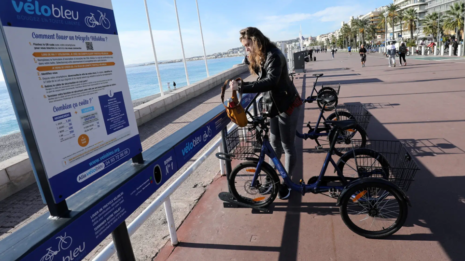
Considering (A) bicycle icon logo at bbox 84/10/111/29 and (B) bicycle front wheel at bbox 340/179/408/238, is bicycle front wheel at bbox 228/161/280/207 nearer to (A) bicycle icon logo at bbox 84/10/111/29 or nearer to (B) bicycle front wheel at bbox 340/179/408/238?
(B) bicycle front wheel at bbox 340/179/408/238

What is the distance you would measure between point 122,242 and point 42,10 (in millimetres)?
1513

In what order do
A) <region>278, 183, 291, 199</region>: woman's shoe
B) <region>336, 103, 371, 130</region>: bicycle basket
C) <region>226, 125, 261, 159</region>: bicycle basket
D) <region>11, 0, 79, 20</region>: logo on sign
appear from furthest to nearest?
<region>336, 103, 371, 130</region>: bicycle basket
<region>278, 183, 291, 199</region>: woman's shoe
<region>226, 125, 261, 159</region>: bicycle basket
<region>11, 0, 79, 20</region>: logo on sign

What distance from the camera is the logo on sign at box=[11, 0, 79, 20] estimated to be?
1294 millimetres

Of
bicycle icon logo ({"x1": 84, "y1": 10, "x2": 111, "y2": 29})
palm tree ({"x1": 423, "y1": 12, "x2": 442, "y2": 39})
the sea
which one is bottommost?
the sea

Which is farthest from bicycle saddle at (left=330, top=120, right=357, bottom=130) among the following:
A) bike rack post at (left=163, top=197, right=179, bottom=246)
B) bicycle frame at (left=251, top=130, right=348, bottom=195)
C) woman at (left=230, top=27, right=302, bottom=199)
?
bike rack post at (left=163, top=197, right=179, bottom=246)

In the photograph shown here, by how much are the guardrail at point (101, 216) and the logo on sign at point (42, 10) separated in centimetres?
101

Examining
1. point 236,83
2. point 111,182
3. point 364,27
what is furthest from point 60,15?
point 364,27

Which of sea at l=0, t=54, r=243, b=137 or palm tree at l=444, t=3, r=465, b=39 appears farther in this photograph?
palm tree at l=444, t=3, r=465, b=39

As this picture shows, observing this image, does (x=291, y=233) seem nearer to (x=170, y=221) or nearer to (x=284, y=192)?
(x=284, y=192)

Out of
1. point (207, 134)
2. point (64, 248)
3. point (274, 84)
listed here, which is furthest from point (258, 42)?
point (64, 248)

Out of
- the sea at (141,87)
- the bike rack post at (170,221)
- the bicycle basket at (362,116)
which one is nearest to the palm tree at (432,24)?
the sea at (141,87)

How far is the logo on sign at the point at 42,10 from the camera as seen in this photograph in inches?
50.9

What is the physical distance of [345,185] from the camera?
9.98 feet

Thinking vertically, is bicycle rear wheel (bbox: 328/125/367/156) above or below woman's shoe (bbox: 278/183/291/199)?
above
